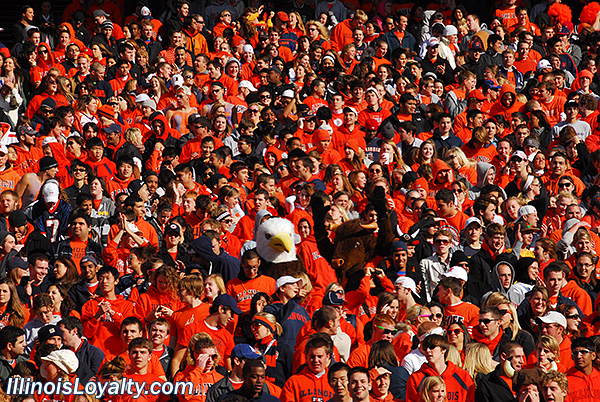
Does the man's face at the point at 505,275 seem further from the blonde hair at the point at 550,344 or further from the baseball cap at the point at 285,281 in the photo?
the baseball cap at the point at 285,281

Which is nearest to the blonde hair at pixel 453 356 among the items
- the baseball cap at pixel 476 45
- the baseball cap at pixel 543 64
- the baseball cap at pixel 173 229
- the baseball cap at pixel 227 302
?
the baseball cap at pixel 227 302

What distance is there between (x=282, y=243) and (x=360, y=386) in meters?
2.81

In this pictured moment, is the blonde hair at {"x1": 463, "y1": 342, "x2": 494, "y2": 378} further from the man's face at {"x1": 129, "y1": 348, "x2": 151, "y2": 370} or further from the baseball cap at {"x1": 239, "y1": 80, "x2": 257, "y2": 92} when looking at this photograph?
the baseball cap at {"x1": 239, "y1": 80, "x2": 257, "y2": 92}

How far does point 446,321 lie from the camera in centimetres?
955

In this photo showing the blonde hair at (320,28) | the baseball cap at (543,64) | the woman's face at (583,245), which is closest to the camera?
the woman's face at (583,245)

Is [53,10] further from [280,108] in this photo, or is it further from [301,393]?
[301,393]

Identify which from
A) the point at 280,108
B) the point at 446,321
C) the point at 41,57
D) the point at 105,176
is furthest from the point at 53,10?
the point at 446,321

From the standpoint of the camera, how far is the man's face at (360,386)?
7871 mm

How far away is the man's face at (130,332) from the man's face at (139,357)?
1.77 feet

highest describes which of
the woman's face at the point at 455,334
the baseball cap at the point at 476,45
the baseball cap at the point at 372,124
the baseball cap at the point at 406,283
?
the woman's face at the point at 455,334

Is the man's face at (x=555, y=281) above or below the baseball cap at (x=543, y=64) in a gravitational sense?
above

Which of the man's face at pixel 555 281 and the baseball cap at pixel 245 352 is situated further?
the man's face at pixel 555 281

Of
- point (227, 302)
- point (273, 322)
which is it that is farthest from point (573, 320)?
point (227, 302)

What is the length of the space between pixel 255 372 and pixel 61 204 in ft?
14.9
